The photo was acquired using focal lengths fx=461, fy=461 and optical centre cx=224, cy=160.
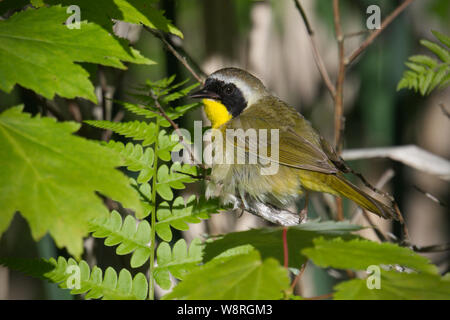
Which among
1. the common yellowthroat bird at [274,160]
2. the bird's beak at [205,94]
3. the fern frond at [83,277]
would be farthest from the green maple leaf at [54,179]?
the bird's beak at [205,94]

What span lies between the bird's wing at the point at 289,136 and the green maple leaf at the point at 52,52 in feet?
3.16

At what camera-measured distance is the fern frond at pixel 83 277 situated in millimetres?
963

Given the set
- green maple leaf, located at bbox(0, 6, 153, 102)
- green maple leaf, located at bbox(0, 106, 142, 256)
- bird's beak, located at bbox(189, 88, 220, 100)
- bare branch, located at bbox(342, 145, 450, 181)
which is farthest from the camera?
bare branch, located at bbox(342, 145, 450, 181)

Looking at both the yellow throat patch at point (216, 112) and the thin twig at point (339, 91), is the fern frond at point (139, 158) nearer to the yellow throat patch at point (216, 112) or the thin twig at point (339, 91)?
the yellow throat patch at point (216, 112)

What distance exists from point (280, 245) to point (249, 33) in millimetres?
2179

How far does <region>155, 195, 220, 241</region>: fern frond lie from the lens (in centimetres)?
106

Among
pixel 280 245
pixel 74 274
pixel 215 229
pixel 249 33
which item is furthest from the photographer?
pixel 249 33

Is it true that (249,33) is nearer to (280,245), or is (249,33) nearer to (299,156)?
(299,156)

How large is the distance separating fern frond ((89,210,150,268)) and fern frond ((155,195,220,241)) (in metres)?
0.04

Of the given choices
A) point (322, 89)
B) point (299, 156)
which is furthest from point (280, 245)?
A: point (322, 89)

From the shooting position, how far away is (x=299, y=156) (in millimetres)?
1801

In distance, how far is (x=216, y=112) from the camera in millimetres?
2033

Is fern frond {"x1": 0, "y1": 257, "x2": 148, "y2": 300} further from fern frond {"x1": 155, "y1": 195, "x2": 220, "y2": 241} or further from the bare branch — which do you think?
the bare branch

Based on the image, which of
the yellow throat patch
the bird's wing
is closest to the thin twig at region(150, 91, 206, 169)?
the bird's wing
